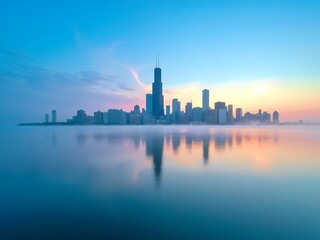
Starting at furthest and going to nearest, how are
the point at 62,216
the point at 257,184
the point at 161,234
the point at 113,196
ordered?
the point at 257,184 → the point at 113,196 → the point at 62,216 → the point at 161,234

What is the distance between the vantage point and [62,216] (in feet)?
43.8

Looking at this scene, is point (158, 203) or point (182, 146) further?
point (182, 146)

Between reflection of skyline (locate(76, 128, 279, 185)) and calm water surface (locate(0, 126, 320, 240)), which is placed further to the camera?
reflection of skyline (locate(76, 128, 279, 185))

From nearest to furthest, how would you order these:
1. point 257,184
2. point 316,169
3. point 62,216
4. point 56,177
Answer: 1. point 62,216
2. point 257,184
3. point 56,177
4. point 316,169

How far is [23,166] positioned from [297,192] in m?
32.8

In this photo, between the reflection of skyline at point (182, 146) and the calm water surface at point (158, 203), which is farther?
the reflection of skyline at point (182, 146)

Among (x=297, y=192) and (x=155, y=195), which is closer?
(x=155, y=195)

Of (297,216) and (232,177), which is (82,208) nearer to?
(297,216)

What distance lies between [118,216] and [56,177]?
12.7m

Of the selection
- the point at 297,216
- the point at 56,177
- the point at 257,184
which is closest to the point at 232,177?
the point at 257,184

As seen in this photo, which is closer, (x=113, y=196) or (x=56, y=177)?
(x=113, y=196)

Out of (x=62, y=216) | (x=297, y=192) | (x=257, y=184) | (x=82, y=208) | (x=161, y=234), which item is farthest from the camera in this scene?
(x=257, y=184)

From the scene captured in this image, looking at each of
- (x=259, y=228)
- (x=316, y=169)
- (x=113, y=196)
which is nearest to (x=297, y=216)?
(x=259, y=228)

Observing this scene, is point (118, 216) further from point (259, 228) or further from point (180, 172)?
point (180, 172)
